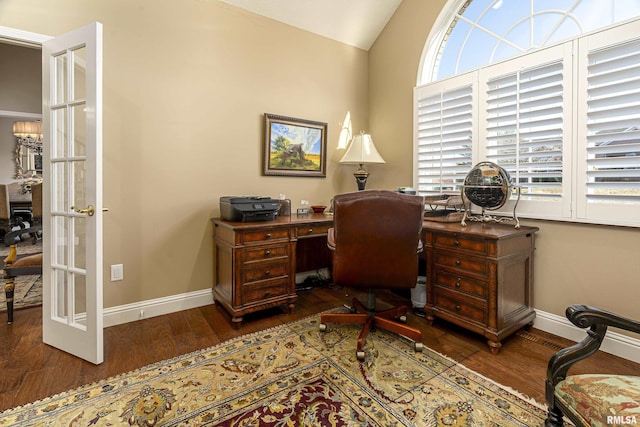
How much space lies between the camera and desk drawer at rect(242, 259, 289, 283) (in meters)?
2.40

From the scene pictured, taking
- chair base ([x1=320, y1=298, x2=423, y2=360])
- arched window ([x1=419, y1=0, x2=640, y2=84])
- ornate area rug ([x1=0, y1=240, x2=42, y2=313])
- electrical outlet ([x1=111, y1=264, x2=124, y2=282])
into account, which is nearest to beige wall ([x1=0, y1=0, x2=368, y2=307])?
electrical outlet ([x1=111, y1=264, x2=124, y2=282])

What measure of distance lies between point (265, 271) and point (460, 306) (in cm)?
152

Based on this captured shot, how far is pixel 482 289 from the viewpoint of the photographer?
2076 mm

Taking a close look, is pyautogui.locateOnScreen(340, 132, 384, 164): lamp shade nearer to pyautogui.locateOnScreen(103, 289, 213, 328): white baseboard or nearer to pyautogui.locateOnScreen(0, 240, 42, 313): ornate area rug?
pyautogui.locateOnScreen(103, 289, 213, 328): white baseboard

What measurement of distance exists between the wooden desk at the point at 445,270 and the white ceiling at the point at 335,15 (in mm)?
2097

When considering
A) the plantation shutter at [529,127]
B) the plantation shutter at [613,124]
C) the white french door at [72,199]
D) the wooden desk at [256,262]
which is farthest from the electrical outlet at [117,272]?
the plantation shutter at [613,124]

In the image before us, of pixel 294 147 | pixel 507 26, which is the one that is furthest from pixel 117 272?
pixel 507 26

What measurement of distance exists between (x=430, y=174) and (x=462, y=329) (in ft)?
4.91

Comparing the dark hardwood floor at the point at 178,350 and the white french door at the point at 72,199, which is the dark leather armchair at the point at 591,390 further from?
the white french door at the point at 72,199

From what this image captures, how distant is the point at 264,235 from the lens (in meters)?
2.46

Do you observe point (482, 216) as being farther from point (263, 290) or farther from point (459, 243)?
point (263, 290)

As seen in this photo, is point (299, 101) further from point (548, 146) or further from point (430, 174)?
point (548, 146)

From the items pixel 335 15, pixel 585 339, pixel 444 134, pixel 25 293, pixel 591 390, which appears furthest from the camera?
pixel 335 15

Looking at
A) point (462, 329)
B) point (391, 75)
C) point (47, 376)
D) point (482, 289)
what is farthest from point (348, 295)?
point (391, 75)
